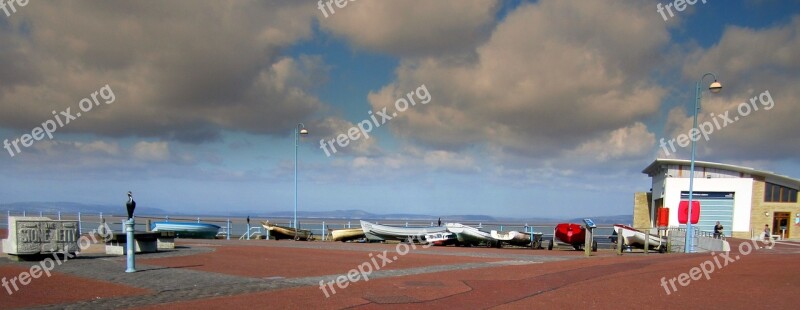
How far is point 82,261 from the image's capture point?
14430mm

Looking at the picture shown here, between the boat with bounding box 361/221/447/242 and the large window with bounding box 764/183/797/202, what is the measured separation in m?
26.5

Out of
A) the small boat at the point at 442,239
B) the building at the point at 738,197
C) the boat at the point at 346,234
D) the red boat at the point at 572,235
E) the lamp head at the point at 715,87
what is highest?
the lamp head at the point at 715,87

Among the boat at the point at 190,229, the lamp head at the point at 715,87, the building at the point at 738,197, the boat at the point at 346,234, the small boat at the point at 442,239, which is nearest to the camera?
the lamp head at the point at 715,87

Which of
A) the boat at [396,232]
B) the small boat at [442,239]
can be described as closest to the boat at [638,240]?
the small boat at [442,239]

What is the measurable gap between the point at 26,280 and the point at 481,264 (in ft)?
36.3

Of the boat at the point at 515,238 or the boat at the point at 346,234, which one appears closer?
the boat at the point at 515,238

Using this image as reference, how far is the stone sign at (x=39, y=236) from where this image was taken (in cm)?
1399

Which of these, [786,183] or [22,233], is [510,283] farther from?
[786,183]

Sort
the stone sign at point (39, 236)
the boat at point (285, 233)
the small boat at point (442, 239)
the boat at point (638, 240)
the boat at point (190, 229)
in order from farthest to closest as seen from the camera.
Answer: the boat at point (190, 229) < the boat at point (285, 233) < the small boat at point (442, 239) < the boat at point (638, 240) < the stone sign at point (39, 236)

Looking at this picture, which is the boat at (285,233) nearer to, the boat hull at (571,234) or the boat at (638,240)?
the boat hull at (571,234)

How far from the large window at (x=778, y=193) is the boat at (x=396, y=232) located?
26466 millimetres

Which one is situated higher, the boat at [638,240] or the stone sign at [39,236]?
the stone sign at [39,236]

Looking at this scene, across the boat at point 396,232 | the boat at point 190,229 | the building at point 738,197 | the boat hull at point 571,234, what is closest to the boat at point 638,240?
the boat hull at point 571,234

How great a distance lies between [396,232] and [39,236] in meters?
18.7
